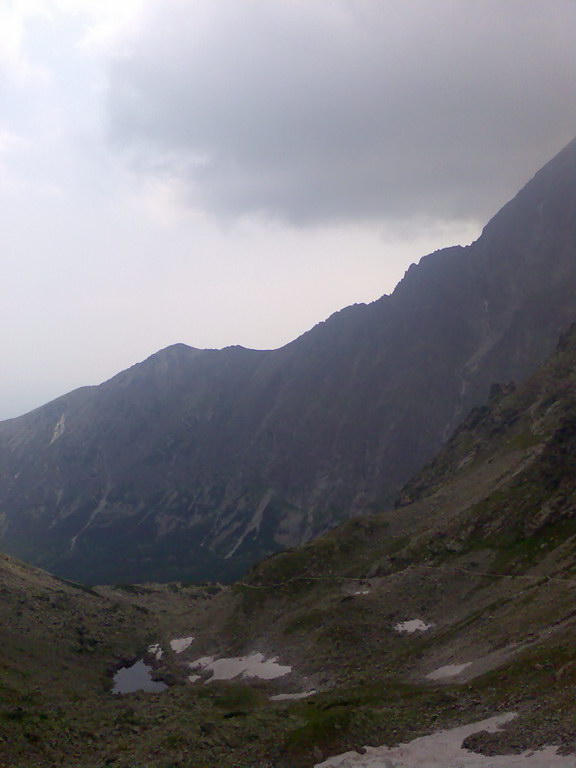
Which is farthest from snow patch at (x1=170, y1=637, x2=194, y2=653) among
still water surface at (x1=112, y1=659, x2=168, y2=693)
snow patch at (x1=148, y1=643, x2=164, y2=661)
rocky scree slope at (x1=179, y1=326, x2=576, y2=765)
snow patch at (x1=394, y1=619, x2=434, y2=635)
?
snow patch at (x1=394, y1=619, x2=434, y2=635)

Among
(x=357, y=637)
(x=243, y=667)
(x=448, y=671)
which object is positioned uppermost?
(x=448, y=671)

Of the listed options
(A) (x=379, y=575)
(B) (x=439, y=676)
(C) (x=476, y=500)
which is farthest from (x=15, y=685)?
(C) (x=476, y=500)

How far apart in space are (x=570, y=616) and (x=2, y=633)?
77793mm

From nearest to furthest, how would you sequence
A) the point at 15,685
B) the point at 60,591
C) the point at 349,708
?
the point at 349,708 → the point at 15,685 → the point at 60,591

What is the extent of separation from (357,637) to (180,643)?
1533 inches

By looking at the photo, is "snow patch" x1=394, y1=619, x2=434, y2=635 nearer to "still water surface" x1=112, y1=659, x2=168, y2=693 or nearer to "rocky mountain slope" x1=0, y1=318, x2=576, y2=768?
"rocky mountain slope" x1=0, y1=318, x2=576, y2=768

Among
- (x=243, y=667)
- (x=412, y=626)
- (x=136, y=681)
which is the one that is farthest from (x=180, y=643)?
(x=412, y=626)

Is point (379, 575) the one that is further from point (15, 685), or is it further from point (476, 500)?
point (15, 685)

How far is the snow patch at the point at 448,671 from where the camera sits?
61.9m

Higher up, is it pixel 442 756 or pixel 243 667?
pixel 442 756

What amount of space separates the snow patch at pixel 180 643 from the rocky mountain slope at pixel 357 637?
1.23 metres

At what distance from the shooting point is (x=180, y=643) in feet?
357

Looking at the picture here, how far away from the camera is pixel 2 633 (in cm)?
9300

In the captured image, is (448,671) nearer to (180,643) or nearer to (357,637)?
(357,637)
